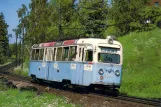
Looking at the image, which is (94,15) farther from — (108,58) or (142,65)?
(108,58)

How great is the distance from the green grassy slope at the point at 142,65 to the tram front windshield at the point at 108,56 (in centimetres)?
469

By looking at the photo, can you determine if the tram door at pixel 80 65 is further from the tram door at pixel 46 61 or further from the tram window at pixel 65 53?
the tram door at pixel 46 61

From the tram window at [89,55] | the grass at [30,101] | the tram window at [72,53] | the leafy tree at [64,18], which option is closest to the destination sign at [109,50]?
the tram window at [89,55]

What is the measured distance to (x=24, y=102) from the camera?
16.3 m

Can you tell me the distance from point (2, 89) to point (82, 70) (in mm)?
5010

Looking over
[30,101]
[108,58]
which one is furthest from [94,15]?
[30,101]

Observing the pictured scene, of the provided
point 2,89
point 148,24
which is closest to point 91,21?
point 148,24

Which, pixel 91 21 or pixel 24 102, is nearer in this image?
pixel 24 102

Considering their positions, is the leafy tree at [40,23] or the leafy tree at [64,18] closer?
the leafy tree at [64,18]

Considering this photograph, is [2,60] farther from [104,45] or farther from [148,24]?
[104,45]

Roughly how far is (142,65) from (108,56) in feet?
45.0

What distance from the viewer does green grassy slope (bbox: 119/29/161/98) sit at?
94.0 feet

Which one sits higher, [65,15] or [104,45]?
[65,15]

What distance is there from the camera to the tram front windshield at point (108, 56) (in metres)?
21.5
